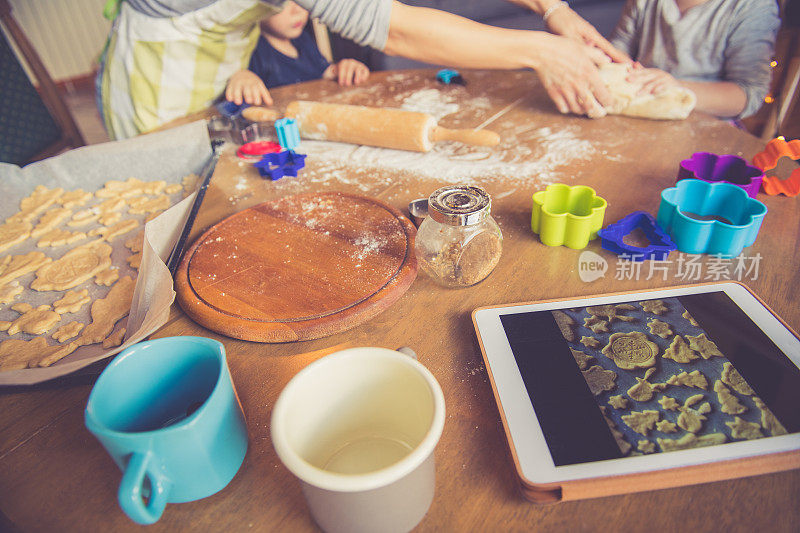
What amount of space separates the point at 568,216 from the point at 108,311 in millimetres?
789

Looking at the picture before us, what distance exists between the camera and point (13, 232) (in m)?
1.01

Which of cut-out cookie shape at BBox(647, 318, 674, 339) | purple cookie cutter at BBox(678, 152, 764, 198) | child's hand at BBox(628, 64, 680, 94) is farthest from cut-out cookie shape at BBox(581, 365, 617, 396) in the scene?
child's hand at BBox(628, 64, 680, 94)

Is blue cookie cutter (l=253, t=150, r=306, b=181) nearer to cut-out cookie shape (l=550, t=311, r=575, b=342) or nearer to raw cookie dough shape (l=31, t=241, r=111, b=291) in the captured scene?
raw cookie dough shape (l=31, t=241, r=111, b=291)

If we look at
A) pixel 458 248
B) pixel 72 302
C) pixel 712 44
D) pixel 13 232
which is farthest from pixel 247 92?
pixel 712 44

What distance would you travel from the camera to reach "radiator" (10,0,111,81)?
459 centimetres

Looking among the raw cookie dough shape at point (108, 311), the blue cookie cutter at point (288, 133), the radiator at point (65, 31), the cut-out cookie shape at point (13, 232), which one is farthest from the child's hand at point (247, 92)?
the radiator at point (65, 31)

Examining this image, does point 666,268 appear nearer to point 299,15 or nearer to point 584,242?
point 584,242

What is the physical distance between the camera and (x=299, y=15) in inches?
78.9

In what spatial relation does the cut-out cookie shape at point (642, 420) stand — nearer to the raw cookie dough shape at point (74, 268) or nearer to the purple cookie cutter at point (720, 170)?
the purple cookie cutter at point (720, 170)

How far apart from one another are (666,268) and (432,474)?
0.53m

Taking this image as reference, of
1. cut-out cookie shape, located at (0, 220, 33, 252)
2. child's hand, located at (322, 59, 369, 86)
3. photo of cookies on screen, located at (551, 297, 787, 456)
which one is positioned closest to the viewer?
photo of cookies on screen, located at (551, 297, 787, 456)

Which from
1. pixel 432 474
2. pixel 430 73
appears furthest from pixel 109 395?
pixel 430 73

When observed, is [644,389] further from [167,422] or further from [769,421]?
[167,422]

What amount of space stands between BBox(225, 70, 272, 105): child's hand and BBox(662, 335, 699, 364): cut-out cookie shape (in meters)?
1.37
